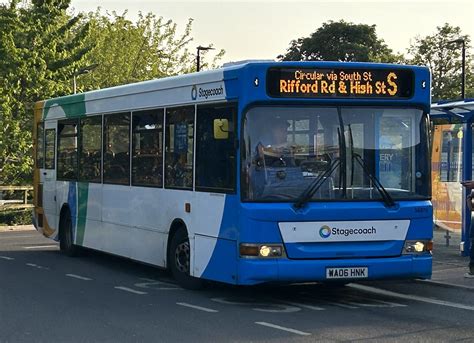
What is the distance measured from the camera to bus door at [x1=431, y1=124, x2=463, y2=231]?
16.3 meters

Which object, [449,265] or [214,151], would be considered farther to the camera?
[449,265]

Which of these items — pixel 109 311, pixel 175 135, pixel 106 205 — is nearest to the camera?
pixel 109 311

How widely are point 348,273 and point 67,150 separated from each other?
8.07m

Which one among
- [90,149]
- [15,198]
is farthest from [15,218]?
[90,149]

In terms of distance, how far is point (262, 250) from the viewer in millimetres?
10336

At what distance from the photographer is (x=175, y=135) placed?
1241 cm

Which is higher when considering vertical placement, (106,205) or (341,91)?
(341,91)

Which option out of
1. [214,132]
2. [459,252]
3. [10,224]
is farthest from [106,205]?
[10,224]

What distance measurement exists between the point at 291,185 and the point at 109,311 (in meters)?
2.58

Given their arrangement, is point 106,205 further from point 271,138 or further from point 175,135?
point 271,138

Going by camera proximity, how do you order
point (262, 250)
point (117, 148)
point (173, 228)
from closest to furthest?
point (262, 250)
point (173, 228)
point (117, 148)

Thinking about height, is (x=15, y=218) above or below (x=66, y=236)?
below

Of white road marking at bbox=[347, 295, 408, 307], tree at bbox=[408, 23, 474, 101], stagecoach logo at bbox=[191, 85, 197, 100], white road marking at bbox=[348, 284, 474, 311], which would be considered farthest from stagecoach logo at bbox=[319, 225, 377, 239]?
tree at bbox=[408, 23, 474, 101]

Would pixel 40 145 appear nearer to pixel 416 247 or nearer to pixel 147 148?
pixel 147 148
